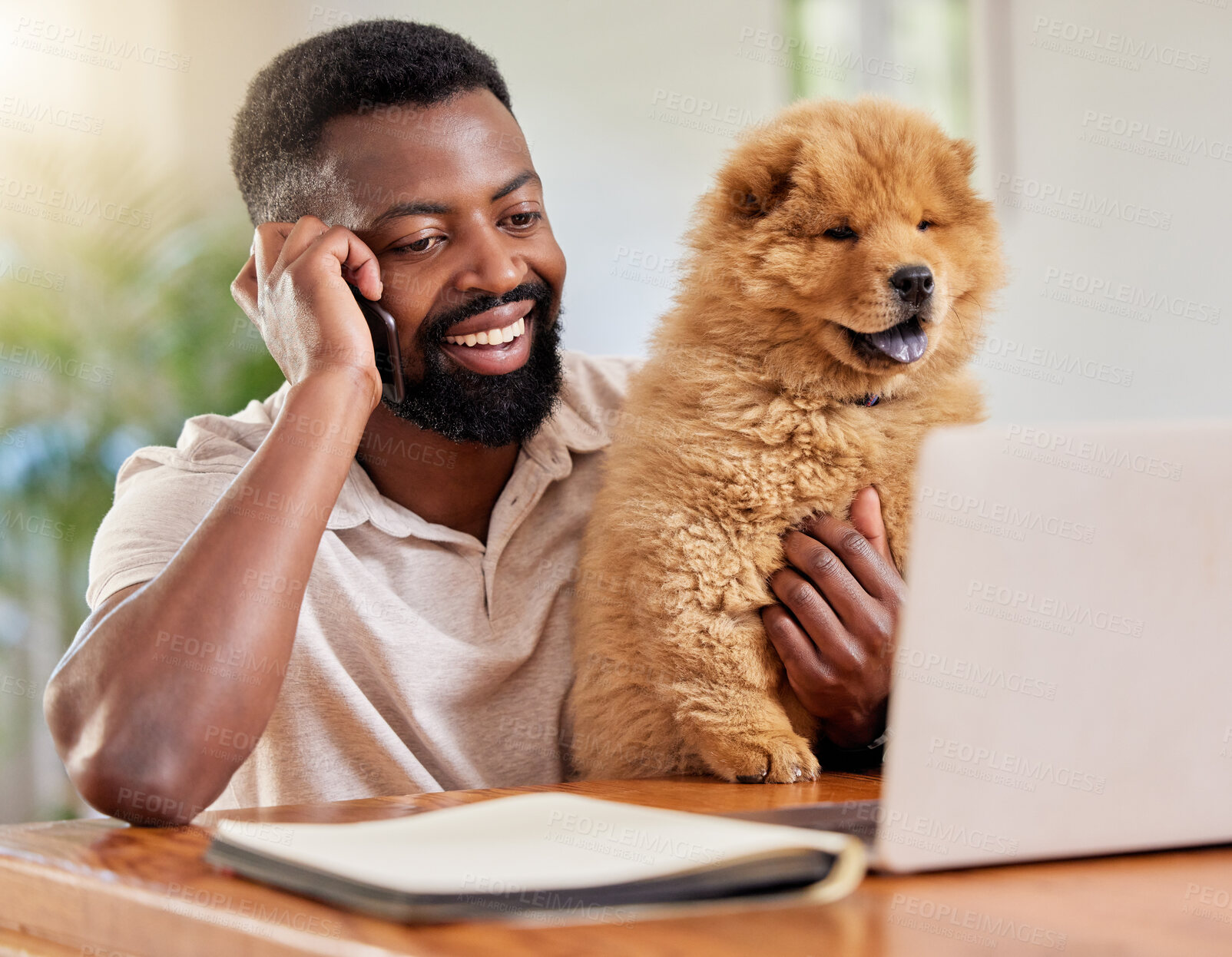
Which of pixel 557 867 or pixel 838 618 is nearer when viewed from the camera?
pixel 557 867

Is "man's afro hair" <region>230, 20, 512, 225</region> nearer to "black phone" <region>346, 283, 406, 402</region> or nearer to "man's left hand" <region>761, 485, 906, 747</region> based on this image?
"black phone" <region>346, 283, 406, 402</region>

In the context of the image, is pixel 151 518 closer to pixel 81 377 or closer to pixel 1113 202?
pixel 81 377

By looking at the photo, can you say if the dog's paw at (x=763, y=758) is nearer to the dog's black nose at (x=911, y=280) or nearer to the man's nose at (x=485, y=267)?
the dog's black nose at (x=911, y=280)

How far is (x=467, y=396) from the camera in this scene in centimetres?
154

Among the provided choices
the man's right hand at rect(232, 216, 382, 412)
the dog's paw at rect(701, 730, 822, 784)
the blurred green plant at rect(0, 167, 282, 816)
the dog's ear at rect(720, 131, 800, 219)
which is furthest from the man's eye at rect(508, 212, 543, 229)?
the blurred green plant at rect(0, 167, 282, 816)

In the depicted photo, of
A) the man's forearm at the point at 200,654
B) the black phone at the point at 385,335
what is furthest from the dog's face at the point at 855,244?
the man's forearm at the point at 200,654

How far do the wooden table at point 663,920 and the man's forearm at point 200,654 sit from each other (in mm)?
221

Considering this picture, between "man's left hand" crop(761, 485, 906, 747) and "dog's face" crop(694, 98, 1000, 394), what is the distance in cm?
22

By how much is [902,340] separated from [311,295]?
737 mm

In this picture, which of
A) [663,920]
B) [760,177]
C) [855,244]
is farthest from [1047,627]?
[760,177]

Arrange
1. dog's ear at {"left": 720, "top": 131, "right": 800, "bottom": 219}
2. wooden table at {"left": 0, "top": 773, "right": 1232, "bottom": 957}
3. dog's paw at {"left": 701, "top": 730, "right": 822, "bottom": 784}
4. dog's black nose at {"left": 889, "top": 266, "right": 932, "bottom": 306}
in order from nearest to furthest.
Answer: wooden table at {"left": 0, "top": 773, "right": 1232, "bottom": 957}, dog's paw at {"left": 701, "top": 730, "right": 822, "bottom": 784}, dog's black nose at {"left": 889, "top": 266, "right": 932, "bottom": 306}, dog's ear at {"left": 720, "top": 131, "right": 800, "bottom": 219}

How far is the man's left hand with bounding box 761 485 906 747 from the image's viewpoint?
1.14m

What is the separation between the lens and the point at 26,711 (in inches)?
116

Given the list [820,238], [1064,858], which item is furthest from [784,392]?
[1064,858]
